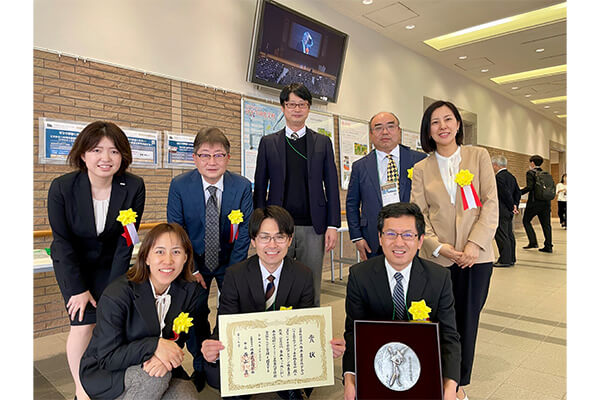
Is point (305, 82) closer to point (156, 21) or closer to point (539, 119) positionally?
point (156, 21)

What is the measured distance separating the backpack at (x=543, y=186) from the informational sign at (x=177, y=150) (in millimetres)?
6680

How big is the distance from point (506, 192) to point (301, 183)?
4.76m

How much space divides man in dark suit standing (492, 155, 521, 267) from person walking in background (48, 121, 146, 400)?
224 inches

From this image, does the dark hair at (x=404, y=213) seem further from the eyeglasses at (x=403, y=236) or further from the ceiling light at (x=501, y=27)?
the ceiling light at (x=501, y=27)

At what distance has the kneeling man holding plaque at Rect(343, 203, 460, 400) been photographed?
150 centimetres

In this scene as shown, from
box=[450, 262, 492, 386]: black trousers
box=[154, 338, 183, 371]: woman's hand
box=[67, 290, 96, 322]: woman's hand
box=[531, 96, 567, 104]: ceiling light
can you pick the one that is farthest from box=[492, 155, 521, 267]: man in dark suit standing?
box=[531, 96, 567, 104]: ceiling light

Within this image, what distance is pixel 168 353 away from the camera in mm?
1664

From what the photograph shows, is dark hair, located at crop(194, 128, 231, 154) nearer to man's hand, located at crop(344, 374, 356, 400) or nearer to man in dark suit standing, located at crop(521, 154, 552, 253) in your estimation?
man's hand, located at crop(344, 374, 356, 400)

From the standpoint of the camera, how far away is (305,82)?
552 cm

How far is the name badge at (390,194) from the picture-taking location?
2523 mm

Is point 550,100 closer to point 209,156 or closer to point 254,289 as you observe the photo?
point 209,156

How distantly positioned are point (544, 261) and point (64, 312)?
24.3 ft

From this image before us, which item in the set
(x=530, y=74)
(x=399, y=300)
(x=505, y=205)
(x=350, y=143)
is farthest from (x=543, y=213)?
(x=399, y=300)

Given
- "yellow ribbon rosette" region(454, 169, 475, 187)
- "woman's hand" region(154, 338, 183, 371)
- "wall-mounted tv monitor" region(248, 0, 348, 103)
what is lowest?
"woman's hand" region(154, 338, 183, 371)
